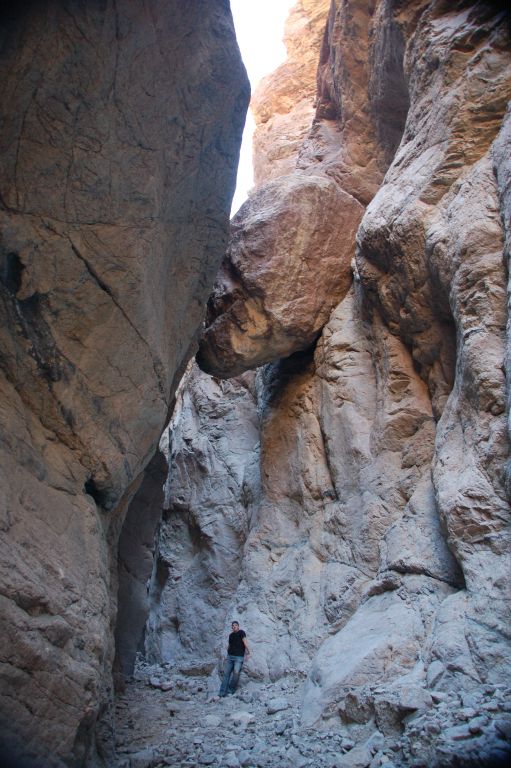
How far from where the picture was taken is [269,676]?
821 centimetres

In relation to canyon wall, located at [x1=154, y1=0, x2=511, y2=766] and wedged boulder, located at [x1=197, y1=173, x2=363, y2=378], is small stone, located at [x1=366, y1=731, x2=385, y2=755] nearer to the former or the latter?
canyon wall, located at [x1=154, y1=0, x2=511, y2=766]

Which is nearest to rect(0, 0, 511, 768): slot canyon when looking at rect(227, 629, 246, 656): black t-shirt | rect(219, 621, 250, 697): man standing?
rect(219, 621, 250, 697): man standing

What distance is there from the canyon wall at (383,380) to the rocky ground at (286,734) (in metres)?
0.05

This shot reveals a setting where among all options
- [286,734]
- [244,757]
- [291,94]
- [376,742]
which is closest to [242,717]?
[286,734]

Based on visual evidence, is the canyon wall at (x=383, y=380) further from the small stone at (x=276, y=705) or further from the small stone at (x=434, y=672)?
the small stone at (x=276, y=705)

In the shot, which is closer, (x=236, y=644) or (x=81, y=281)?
(x=81, y=281)

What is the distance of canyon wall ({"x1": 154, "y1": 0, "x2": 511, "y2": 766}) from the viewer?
5336 mm

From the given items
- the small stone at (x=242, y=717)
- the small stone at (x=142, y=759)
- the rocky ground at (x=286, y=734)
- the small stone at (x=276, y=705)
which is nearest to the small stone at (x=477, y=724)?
the rocky ground at (x=286, y=734)

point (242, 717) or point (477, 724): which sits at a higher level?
point (477, 724)

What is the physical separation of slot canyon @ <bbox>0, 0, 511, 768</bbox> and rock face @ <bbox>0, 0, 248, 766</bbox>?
1.0 inches

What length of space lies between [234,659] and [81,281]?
19.5ft

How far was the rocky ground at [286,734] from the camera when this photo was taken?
3.67 m

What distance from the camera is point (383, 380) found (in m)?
8.84

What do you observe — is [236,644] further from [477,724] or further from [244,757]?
[477,724]
